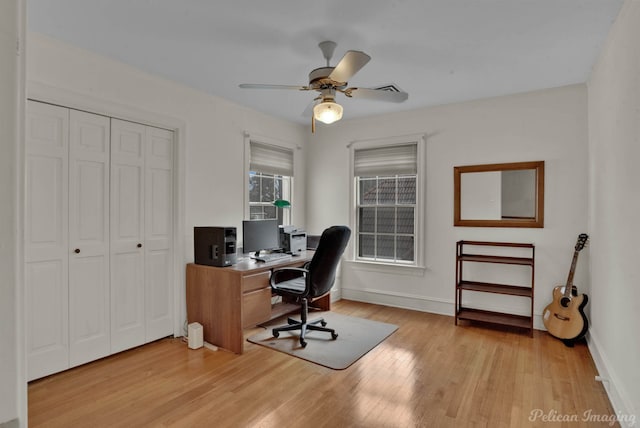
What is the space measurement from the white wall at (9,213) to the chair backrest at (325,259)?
8.67 feet

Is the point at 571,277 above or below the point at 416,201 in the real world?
below

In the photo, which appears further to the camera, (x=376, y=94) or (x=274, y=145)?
(x=274, y=145)

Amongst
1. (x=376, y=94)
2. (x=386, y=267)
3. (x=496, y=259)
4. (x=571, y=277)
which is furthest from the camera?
(x=386, y=267)

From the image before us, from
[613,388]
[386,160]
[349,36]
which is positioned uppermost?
[349,36]

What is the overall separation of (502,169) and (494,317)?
1.60m

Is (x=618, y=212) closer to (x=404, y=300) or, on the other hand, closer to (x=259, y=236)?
(x=404, y=300)

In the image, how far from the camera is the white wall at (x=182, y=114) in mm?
2594

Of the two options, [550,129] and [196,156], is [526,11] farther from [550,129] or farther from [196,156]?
[196,156]

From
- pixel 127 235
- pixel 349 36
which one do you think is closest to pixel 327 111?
pixel 349 36

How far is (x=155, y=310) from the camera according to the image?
131 inches

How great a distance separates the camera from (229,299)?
10.2 ft

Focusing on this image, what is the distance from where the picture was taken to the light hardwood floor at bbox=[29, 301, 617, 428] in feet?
7.05

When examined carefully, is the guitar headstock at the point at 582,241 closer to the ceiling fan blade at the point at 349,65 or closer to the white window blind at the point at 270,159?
the ceiling fan blade at the point at 349,65

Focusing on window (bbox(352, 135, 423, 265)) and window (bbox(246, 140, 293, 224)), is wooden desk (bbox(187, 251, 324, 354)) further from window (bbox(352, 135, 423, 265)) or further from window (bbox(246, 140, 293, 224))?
window (bbox(352, 135, 423, 265))
